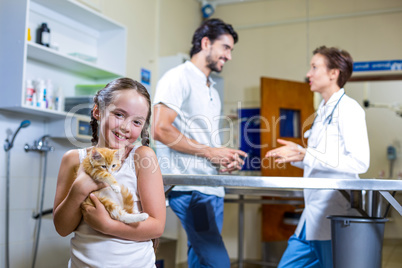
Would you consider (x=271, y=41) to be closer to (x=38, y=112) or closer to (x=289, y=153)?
(x=38, y=112)

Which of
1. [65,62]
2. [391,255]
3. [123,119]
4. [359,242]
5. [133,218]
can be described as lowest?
[391,255]

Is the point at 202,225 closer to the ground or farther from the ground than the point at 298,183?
closer to the ground

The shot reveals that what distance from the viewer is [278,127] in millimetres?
4785

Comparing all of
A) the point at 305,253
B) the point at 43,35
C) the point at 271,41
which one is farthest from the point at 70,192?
the point at 271,41

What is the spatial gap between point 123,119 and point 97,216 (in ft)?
0.80

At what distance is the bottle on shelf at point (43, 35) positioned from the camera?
2820mm

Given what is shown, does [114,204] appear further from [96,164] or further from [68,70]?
[68,70]

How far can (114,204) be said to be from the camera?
40.3 inches

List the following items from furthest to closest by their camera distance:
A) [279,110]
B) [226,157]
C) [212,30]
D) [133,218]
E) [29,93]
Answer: [279,110] < [29,93] < [212,30] < [226,157] < [133,218]

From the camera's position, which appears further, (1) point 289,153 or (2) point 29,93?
(2) point 29,93

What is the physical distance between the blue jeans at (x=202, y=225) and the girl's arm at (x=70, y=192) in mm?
941

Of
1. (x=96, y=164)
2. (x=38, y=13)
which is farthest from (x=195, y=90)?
(x=38, y=13)

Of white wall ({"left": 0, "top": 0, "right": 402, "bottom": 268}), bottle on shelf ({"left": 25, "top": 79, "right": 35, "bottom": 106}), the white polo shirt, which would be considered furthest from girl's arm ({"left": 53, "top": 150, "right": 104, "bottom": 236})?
white wall ({"left": 0, "top": 0, "right": 402, "bottom": 268})

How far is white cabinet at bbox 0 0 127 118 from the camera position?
8.46ft
